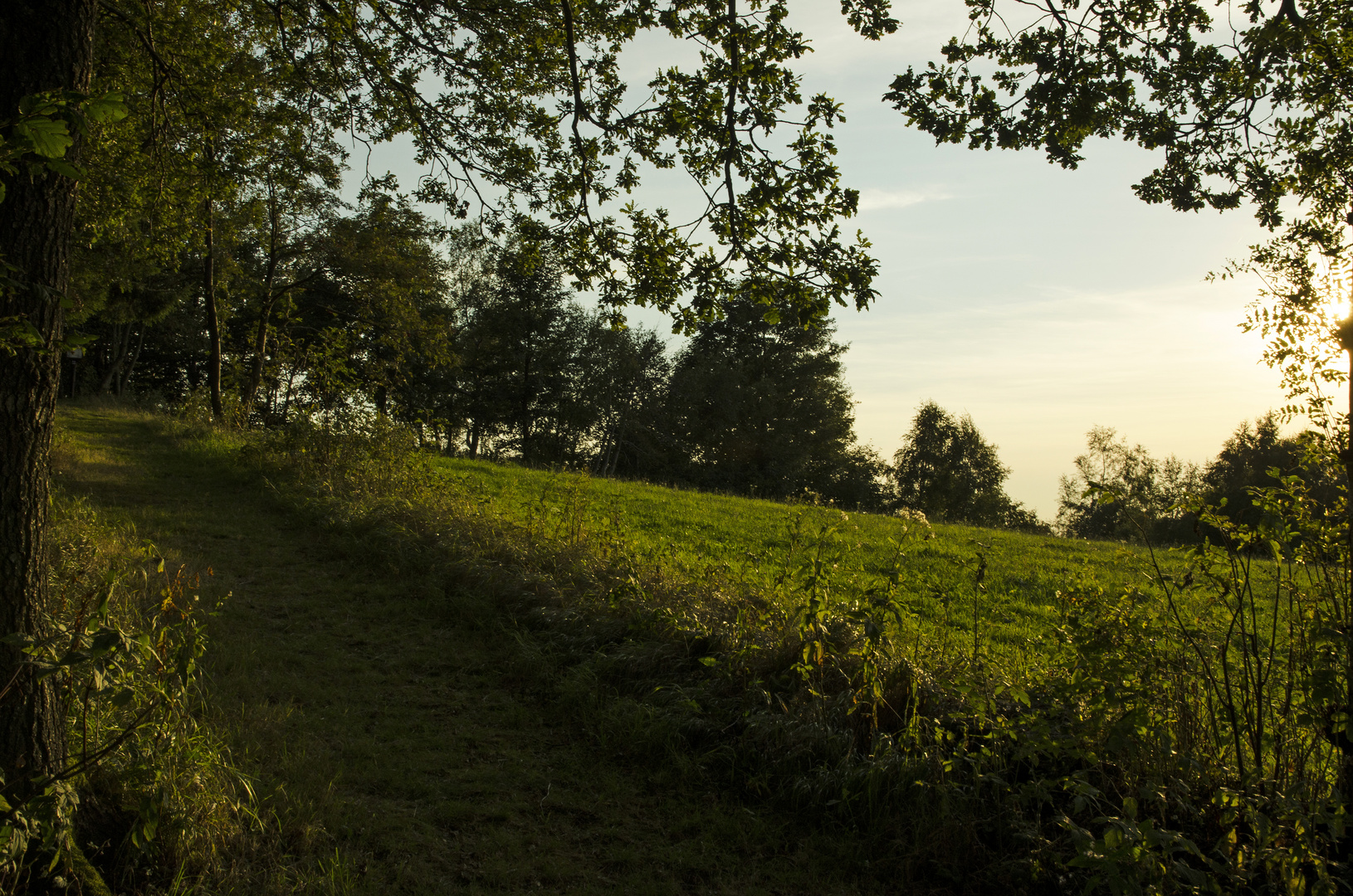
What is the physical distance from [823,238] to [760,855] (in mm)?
3894

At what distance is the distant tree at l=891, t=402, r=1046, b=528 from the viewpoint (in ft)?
171

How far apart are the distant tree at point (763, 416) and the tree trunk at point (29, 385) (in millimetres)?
38661

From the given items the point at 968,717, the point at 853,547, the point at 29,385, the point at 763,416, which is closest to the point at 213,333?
the point at 853,547

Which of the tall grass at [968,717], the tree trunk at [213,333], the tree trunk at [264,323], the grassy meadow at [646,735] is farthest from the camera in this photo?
the tree trunk at [213,333]

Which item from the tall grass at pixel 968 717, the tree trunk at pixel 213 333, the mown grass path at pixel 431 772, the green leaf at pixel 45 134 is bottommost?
the mown grass path at pixel 431 772

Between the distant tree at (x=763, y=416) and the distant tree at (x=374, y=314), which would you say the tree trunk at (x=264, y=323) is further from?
the distant tree at (x=763, y=416)

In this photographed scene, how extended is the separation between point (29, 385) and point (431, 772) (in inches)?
114

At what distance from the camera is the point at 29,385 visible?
315 centimetres

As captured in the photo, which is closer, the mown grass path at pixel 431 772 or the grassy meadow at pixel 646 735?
the grassy meadow at pixel 646 735

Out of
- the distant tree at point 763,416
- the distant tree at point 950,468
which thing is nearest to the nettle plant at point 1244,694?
the distant tree at point 763,416

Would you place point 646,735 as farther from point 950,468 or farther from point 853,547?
point 950,468

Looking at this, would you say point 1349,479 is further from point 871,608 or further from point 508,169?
point 508,169

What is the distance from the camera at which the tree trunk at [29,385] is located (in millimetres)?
A: 3002

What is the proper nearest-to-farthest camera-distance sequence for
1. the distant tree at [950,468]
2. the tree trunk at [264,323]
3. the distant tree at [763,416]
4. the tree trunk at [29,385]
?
the tree trunk at [29,385] < the tree trunk at [264,323] < the distant tree at [763,416] < the distant tree at [950,468]
